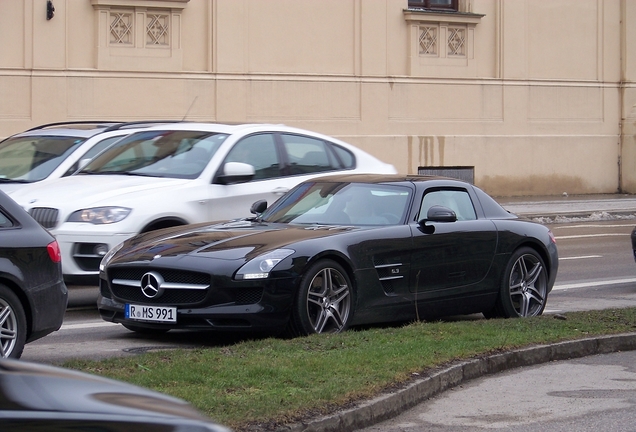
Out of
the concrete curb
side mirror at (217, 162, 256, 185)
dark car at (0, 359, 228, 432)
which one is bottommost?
the concrete curb

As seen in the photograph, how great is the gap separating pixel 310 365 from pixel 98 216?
387 cm

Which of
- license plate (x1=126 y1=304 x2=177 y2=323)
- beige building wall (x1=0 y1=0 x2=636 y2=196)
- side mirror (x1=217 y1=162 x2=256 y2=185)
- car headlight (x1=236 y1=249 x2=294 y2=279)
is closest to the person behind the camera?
car headlight (x1=236 y1=249 x2=294 y2=279)

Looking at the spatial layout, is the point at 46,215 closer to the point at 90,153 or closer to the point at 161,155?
the point at 161,155

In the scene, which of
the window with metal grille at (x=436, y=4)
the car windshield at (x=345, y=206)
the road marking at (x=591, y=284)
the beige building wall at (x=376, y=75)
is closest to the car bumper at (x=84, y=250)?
the car windshield at (x=345, y=206)

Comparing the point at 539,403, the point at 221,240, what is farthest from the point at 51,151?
the point at 539,403

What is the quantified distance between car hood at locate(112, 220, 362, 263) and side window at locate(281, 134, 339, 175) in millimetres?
2737

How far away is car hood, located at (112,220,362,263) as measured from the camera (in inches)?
328

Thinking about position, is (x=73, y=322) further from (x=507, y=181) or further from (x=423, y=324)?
(x=507, y=181)

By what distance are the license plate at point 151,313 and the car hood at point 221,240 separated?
0.38 m

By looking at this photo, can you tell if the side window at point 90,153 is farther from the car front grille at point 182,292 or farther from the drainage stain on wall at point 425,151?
the drainage stain on wall at point 425,151

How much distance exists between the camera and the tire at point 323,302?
822 centimetres

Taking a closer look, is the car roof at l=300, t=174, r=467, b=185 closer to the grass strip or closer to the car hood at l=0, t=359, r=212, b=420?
the grass strip

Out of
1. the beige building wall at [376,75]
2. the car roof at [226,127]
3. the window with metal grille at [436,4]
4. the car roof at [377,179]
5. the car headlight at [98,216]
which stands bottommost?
the car headlight at [98,216]

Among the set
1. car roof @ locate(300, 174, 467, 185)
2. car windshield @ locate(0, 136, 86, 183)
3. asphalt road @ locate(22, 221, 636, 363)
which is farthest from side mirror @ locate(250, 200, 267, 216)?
car windshield @ locate(0, 136, 86, 183)
